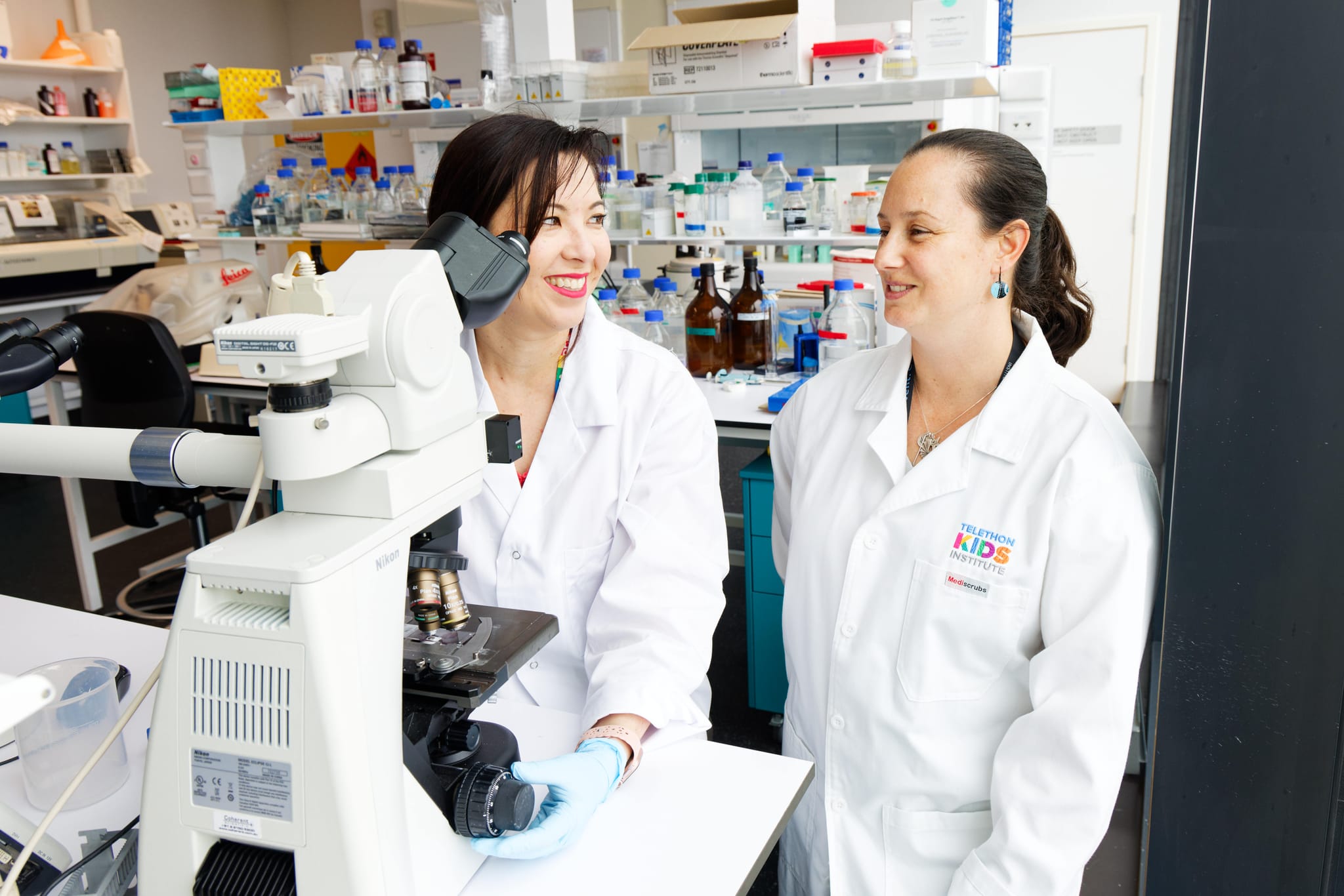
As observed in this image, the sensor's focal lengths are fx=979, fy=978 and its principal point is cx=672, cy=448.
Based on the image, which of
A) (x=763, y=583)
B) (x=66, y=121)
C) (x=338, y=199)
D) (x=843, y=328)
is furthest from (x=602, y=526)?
(x=66, y=121)

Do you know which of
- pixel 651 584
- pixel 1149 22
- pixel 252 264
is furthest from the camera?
pixel 1149 22

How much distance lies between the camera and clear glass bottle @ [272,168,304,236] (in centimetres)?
368

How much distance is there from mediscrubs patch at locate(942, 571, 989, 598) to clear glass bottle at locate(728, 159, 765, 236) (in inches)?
75.3

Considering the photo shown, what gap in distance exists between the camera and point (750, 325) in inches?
116

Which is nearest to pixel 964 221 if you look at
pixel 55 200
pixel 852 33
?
pixel 852 33

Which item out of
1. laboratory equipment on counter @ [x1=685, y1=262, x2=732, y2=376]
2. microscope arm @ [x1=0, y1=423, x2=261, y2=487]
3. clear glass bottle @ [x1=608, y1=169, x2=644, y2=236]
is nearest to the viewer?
microscope arm @ [x1=0, y1=423, x2=261, y2=487]

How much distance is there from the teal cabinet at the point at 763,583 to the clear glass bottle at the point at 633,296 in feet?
2.80

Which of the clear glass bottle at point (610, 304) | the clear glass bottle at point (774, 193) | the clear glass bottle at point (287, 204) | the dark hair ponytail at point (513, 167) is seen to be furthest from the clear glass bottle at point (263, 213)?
the dark hair ponytail at point (513, 167)

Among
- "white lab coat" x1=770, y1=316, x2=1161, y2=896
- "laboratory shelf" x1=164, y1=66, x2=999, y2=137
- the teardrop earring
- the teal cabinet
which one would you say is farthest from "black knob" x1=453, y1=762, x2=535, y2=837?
"laboratory shelf" x1=164, y1=66, x2=999, y2=137

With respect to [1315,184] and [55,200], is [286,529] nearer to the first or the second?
[1315,184]

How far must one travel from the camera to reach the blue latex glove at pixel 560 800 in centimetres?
A: 92

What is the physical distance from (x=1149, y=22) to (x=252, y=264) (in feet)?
14.1

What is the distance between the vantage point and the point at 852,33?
10.6 feet

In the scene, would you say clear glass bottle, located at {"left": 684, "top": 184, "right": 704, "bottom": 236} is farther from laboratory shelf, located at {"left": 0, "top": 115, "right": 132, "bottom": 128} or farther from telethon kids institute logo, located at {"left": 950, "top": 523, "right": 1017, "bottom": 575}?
laboratory shelf, located at {"left": 0, "top": 115, "right": 132, "bottom": 128}
